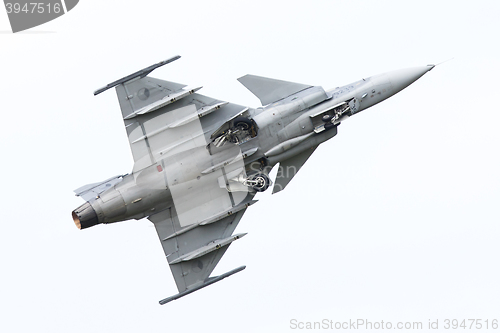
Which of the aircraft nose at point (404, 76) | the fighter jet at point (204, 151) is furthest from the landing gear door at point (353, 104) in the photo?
the aircraft nose at point (404, 76)

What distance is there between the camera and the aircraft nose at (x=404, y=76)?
20.4 meters

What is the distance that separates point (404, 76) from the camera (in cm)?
2041

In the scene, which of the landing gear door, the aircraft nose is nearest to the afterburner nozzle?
the landing gear door

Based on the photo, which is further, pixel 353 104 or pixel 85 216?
pixel 353 104

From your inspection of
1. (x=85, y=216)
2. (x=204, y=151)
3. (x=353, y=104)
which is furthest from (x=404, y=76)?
(x=85, y=216)

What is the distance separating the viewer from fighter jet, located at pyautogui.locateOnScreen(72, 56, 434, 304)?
64.3 feet

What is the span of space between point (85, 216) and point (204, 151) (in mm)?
3177

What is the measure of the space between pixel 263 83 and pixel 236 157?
2.05 meters

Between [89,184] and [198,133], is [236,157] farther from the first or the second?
[89,184]

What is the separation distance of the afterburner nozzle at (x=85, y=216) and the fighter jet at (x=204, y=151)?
0.08 feet

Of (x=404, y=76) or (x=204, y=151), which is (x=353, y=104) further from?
(x=204, y=151)

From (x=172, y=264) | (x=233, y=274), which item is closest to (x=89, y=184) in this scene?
(x=172, y=264)

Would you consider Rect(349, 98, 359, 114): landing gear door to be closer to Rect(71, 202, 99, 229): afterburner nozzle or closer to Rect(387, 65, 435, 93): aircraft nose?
Rect(387, 65, 435, 93): aircraft nose

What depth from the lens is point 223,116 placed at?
65.5 ft
